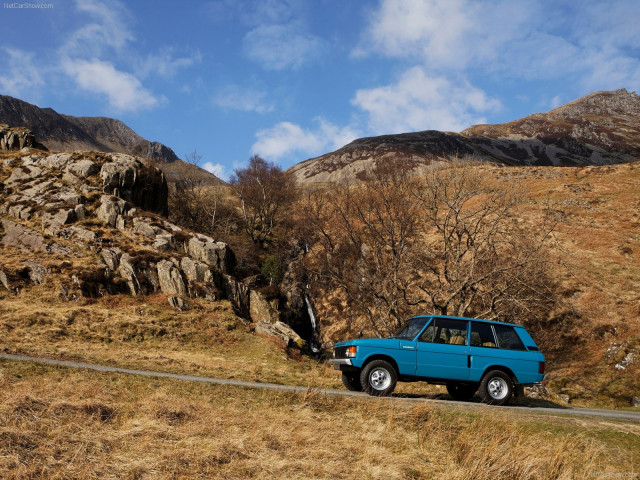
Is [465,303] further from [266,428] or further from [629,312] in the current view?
[266,428]

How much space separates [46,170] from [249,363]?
2818 centimetres

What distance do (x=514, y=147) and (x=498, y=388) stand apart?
564ft

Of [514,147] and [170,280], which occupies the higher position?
[514,147]

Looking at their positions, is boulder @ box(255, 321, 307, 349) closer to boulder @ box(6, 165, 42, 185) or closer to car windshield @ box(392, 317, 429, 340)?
car windshield @ box(392, 317, 429, 340)

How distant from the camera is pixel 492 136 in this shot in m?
186

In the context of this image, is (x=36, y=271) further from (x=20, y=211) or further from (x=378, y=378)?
(x=378, y=378)

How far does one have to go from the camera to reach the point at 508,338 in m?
11.8

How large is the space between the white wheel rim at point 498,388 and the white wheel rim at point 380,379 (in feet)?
9.30

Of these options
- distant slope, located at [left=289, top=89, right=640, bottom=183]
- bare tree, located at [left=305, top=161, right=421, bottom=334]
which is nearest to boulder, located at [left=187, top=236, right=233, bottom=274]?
bare tree, located at [left=305, top=161, right=421, bottom=334]

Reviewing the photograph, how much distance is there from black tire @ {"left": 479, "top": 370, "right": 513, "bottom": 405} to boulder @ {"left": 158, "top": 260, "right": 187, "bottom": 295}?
2069cm

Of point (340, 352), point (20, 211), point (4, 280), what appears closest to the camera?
point (340, 352)

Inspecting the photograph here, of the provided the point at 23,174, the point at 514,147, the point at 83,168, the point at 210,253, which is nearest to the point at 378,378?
the point at 210,253

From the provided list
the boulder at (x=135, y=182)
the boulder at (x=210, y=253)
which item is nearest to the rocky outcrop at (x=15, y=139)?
the boulder at (x=135, y=182)

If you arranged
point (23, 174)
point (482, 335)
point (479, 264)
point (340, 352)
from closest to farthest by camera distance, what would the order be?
point (482, 335), point (340, 352), point (479, 264), point (23, 174)
